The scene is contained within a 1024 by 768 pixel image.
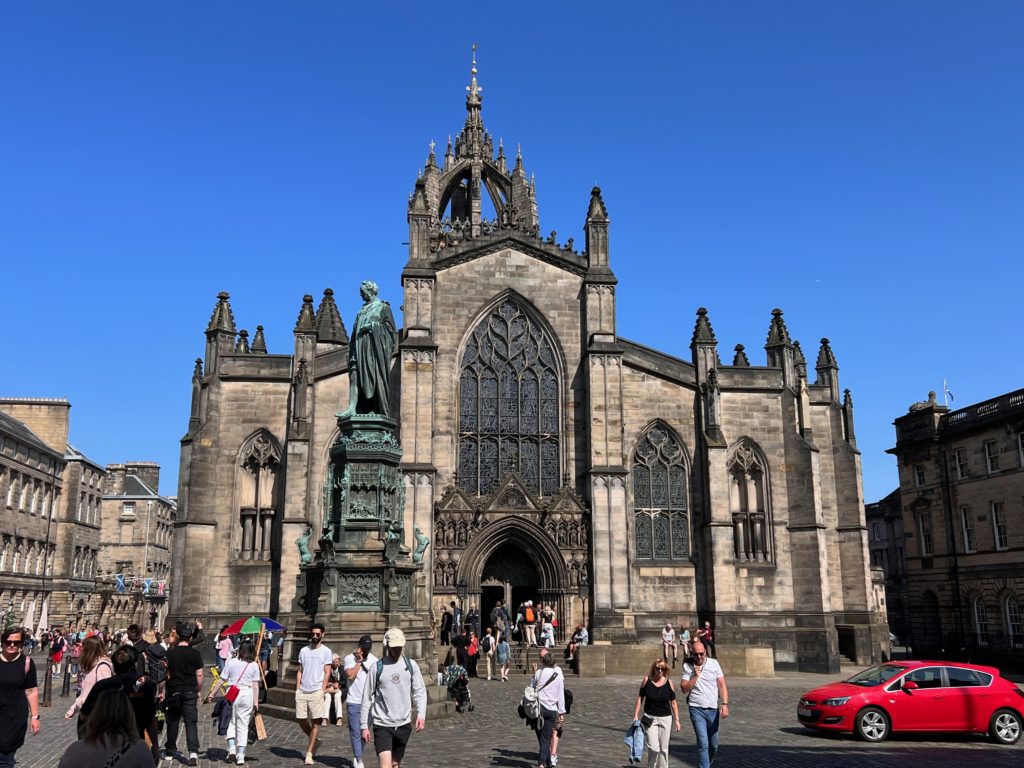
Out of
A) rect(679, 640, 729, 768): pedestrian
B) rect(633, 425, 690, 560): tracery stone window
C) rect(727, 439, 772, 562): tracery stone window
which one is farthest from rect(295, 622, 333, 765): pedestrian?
rect(727, 439, 772, 562): tracery stone window

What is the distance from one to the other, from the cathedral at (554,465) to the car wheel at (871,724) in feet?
47.6

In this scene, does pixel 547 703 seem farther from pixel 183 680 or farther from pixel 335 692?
pixel 183 680

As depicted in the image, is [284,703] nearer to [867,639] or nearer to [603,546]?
[603,546]

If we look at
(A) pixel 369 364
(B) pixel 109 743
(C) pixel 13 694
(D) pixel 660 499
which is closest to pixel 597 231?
(D) pixel 660 499

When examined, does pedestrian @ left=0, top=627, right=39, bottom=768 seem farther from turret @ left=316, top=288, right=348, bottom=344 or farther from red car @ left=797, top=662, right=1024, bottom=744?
turret @ left=316, top=288, right=348, bottom=344

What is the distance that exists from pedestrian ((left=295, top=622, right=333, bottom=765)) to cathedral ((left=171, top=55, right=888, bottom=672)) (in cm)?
1706

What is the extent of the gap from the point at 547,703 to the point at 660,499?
2094cm

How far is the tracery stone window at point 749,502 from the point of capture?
3117 cm

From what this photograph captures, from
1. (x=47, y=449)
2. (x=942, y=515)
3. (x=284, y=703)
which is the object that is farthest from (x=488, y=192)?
(x=284, y=703)

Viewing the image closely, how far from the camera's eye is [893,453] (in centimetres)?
4303

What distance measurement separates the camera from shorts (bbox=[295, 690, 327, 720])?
11250mm

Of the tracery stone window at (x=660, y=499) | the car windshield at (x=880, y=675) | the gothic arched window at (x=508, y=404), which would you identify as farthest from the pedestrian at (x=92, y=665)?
the tracery stone window at (x=660, y=499)

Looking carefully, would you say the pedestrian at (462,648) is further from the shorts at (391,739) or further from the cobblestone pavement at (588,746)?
the shorts at (391,739)

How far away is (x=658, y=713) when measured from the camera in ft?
32.8
